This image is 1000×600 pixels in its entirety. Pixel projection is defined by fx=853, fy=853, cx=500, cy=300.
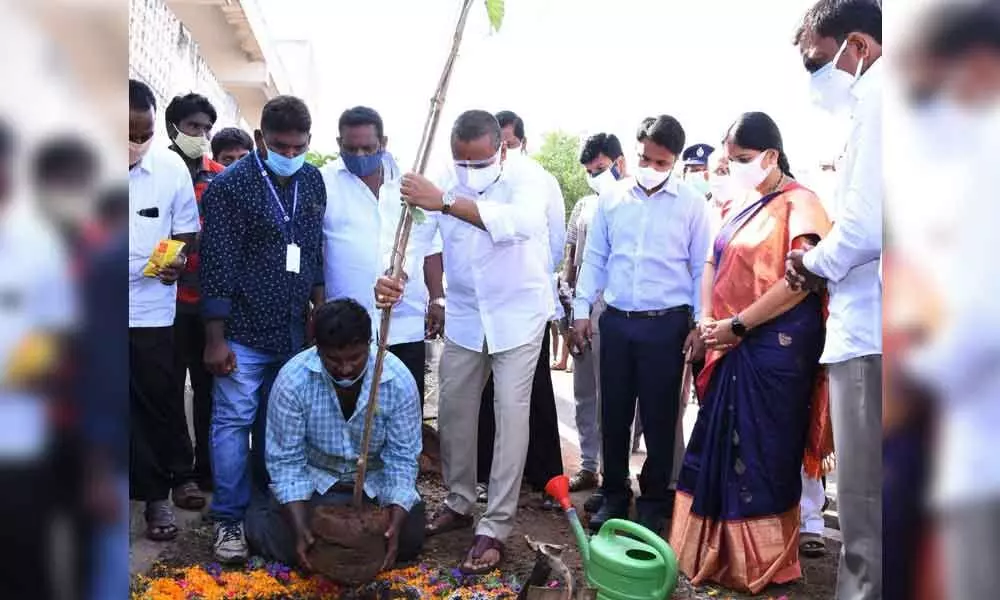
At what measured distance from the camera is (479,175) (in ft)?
12.2

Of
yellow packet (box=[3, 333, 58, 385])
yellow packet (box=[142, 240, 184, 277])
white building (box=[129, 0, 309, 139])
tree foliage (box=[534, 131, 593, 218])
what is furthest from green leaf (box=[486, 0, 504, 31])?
tree foliage (box=[534, 131, 593, 218])

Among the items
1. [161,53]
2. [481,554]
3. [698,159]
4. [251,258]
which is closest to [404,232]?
[251,258]

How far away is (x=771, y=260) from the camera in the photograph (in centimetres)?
338

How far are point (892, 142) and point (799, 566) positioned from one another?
293 cm

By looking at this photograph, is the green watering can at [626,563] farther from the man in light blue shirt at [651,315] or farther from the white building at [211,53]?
the white building at [211,53]

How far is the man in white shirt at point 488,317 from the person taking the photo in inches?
142

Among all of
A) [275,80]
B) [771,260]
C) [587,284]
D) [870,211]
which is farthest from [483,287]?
[275,80]

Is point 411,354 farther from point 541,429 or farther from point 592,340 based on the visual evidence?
point 592,340

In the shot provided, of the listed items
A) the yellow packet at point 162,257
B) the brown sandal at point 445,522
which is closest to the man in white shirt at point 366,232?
the brown sandal at point 445,522

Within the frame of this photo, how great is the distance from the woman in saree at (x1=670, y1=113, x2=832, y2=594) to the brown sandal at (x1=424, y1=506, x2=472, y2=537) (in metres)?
1.02

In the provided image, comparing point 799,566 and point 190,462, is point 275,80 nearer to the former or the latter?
point 190,462

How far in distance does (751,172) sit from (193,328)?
9.00 feet

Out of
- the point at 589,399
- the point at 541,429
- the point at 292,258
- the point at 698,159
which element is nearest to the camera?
the point at 292,258

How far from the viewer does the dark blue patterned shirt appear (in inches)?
141
